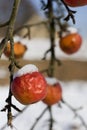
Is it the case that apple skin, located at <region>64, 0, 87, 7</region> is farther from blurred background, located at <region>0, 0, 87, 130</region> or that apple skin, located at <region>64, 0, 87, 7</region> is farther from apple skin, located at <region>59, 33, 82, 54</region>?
apple skin, located at <region>59, 33, 82, 54</region>

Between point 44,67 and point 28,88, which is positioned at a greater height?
point 28,88

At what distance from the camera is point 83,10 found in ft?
1.93

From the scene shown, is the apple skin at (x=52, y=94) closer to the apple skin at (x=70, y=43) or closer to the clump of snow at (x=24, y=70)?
the apple skin at (x=70, y=43)

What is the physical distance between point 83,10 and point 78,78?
279 millimetres

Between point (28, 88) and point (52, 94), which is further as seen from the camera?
point (52, 94)

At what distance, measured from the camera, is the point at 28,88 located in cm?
30

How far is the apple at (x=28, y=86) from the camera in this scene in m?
0.29

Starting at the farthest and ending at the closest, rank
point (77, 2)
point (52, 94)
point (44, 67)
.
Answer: point (44, 67), point (52, 94), point (77, 2)

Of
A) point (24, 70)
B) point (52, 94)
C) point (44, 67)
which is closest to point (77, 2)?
point (24, 70)

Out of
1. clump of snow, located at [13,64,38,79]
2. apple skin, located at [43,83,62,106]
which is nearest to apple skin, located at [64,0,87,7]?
clump of snow, located at [13,64,38,79]

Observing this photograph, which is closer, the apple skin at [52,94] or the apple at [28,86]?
the apple at [28,86]

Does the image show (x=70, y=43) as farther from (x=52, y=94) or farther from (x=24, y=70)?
(x=24, y=70)

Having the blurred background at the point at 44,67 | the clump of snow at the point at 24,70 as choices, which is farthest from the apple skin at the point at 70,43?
Result: the clump of snow at the point at 24,70

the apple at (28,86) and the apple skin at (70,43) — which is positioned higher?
the apple at (28,86)
